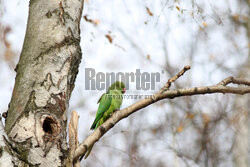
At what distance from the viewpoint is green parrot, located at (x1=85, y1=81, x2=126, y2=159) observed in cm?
413

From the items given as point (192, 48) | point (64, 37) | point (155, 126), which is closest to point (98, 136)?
point (64, 37)

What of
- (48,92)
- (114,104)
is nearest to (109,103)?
(114,104)

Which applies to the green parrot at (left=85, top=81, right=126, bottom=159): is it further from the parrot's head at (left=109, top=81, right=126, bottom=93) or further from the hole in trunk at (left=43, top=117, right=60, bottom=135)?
the hole in trunk at (left=43, top=117, right=60, bottom=135)

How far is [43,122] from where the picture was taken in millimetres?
1815

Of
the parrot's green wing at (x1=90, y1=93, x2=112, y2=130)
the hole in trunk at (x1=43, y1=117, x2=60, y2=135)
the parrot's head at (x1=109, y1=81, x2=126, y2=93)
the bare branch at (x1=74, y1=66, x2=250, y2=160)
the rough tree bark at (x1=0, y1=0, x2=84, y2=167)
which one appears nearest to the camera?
the rough tree bark at (x1=0, y1=0, x2=84, y2=167)

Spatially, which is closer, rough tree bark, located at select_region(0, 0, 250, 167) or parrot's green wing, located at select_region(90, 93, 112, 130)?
rough tree bark, located at select_region(0, 0, 250, 167)

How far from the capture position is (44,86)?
6.22 ft

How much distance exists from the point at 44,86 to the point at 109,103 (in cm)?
238

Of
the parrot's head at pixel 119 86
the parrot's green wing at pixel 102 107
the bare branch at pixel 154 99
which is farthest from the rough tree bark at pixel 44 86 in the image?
the parrot's head at pixel 119 86

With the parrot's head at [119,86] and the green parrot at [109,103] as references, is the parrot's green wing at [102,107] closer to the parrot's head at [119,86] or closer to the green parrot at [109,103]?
the green parrot at [109,103]

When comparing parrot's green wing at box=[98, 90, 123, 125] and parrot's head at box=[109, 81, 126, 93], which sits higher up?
parrot's head at box=[109, 81, 126, 93]

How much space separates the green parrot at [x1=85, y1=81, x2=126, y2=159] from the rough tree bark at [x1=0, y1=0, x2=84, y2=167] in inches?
81.9

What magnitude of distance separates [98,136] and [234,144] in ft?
17.6

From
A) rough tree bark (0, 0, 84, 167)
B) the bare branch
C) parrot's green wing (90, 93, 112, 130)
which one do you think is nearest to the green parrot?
parrot's green wing (90, 93, 112, 130)
